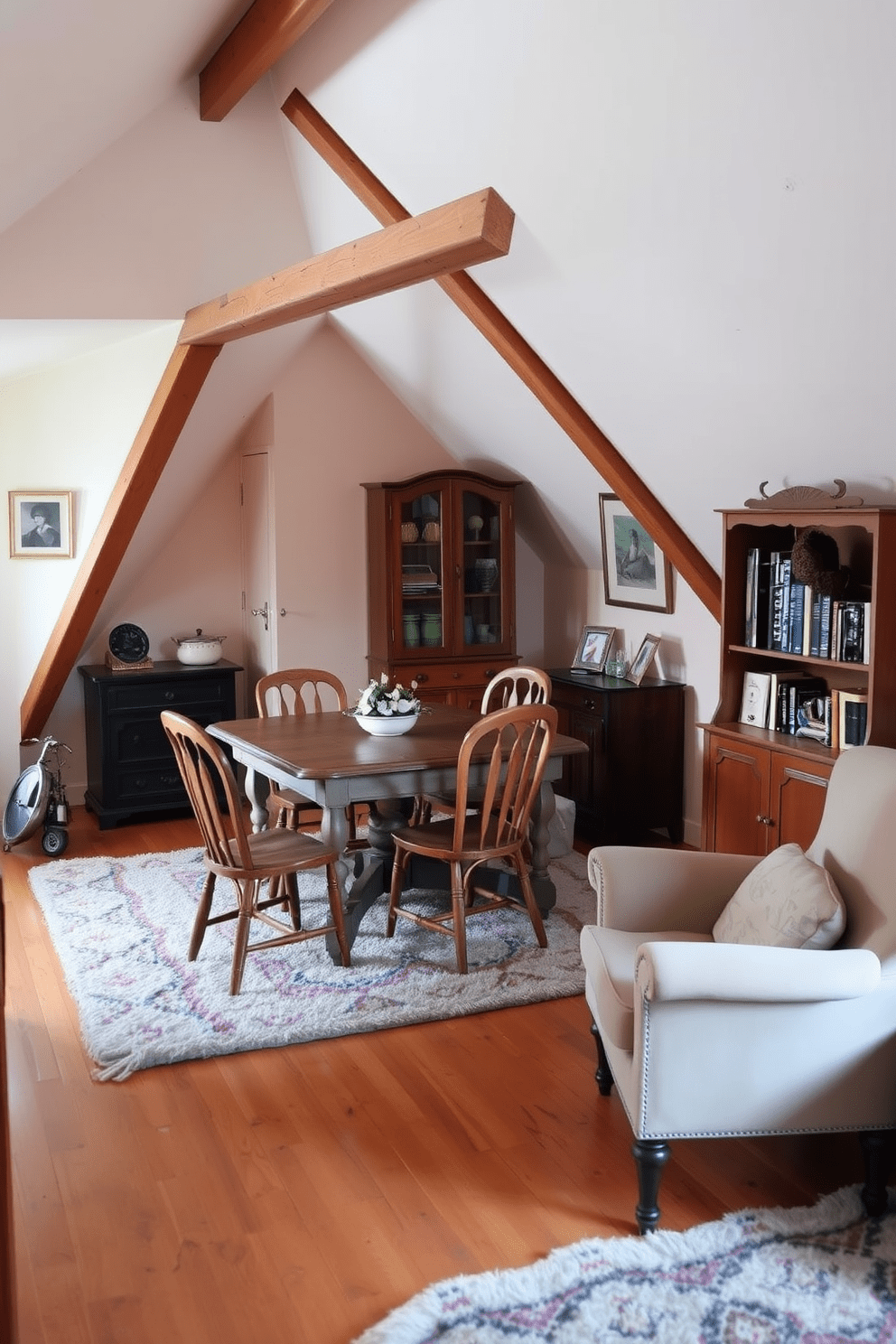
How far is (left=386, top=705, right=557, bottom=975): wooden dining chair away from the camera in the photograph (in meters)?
4.08

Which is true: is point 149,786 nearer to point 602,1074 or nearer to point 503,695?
point 503,695

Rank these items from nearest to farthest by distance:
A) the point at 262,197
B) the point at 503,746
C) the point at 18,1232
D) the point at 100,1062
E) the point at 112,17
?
the point at 18,1232
the point at 112,17
the point at 100,1062
the point at 503,746
the point at 262,197

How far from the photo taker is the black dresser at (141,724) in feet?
20.0

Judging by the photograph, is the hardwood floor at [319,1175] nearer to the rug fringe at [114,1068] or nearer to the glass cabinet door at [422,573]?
the rug fringe at [114,1068]

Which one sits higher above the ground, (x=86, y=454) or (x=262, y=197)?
(x=262, y=197)

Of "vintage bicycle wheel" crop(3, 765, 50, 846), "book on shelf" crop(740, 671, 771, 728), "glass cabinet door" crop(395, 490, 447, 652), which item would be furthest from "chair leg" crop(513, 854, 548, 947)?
"vintage bicycle wheel" crop(3, 765, 50, 846)

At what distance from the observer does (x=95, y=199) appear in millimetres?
4613

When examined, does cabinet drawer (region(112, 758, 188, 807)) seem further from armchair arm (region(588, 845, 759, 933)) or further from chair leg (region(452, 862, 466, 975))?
armchair arm (region(588, 845, 759, 933))

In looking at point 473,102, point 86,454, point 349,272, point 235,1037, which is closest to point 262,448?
point 86,454

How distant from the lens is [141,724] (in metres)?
6.17

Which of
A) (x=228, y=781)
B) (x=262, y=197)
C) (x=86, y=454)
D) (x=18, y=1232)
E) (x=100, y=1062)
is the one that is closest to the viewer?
(x=18, y=1232)

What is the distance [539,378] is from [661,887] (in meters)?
2.29

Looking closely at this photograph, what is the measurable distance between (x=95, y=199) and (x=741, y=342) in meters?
2.52

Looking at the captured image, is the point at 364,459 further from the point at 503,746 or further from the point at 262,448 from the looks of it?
the point at 503,746
